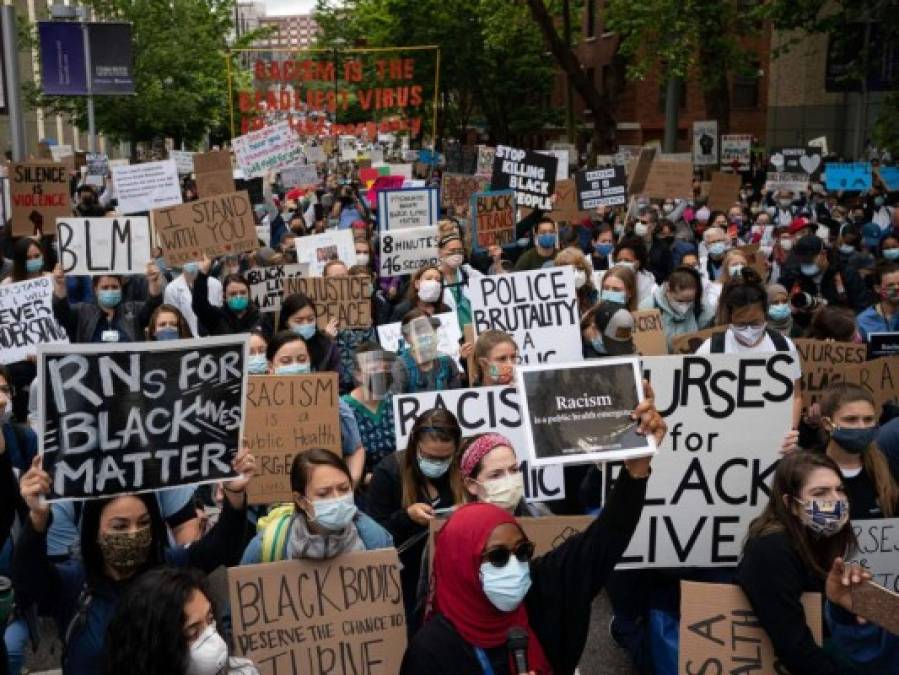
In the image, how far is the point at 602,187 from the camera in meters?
13.3

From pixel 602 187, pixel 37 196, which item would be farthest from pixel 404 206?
pixel 37 196

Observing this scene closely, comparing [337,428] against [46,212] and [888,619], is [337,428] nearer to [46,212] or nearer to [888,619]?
A: [888,619]

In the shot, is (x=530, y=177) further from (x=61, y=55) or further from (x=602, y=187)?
(x=61, y=55)

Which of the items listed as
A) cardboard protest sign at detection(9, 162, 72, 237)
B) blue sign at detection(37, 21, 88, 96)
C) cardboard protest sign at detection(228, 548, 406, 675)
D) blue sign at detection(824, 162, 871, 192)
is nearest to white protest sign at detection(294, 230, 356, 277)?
cardboard protest sign at detection(9, 162, 72, 237)

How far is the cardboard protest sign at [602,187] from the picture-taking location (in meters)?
13.3

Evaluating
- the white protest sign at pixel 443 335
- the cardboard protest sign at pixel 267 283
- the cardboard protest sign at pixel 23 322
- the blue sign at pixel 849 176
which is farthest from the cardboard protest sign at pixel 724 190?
the cardboard protest sign at pixel 23 322

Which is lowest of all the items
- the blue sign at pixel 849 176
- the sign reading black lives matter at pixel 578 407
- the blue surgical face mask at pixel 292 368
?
the blue surgical face mask at pixel 292 368

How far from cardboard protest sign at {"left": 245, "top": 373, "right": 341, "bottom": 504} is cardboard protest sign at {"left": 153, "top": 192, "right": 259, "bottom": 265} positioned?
4576mm

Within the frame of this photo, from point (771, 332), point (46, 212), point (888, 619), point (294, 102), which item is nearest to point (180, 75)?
point (294, 102)

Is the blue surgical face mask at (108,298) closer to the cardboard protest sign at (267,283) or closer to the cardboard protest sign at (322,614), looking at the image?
the cardboard protest sign at (267,283)

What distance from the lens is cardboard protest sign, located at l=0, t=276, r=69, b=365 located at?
23.4ft

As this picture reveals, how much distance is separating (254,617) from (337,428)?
1732 mm

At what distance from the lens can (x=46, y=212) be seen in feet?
38.1

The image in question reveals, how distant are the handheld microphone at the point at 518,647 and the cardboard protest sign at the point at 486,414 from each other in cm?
212
